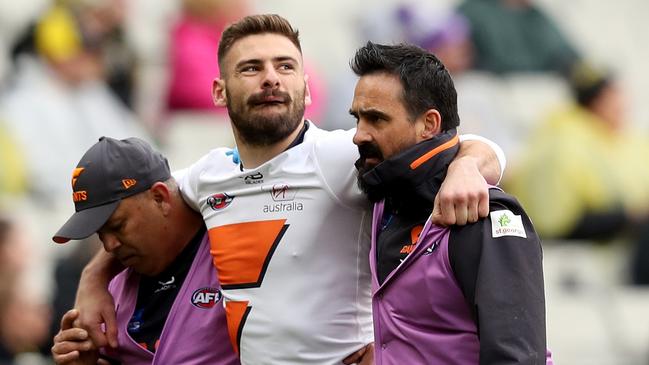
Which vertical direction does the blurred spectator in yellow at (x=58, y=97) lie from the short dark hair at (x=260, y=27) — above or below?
above

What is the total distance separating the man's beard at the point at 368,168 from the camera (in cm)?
429

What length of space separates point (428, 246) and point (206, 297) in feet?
3.47

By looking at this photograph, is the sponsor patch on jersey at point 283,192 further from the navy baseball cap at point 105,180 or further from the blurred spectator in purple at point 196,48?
the blurred spectator in purple at point 196,48

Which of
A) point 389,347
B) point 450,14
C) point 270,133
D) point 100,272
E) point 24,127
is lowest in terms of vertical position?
point 389,347

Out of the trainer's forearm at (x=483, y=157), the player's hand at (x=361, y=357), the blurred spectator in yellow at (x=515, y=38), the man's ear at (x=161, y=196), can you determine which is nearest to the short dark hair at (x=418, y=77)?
the trainer's forearm at (x=483, y=157)

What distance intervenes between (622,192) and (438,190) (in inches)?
298

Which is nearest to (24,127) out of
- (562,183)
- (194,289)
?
Answer: (562,183)

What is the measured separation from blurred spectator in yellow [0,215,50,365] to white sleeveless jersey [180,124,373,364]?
386 cm

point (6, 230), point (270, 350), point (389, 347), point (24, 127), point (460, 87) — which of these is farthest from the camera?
point (460, 87)

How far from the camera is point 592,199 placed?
11.2 m

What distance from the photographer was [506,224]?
399 centimetres

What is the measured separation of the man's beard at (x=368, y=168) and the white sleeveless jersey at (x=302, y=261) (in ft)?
0.62

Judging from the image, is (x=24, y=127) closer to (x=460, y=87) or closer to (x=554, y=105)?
(x=460, y=87)

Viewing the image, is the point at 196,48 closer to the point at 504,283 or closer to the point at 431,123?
the point at 431,123
